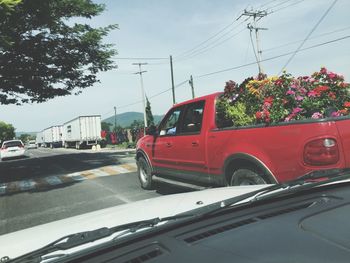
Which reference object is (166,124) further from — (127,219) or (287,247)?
(287,247)

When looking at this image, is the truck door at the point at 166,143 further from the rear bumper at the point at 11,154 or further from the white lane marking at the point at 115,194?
the rear bumper at the point at 11,154

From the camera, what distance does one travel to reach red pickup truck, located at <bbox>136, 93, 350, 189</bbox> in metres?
5.21

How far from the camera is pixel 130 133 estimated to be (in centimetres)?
5209

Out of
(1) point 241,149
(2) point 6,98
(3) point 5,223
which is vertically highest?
(2) point 6,98

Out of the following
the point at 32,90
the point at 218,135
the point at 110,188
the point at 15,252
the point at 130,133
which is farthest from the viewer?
the point at 130,133

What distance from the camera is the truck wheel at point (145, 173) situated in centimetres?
965

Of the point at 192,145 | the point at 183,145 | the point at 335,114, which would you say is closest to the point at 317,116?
the point at 335,114

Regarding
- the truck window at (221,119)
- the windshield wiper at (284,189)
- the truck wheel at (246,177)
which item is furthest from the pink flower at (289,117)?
the windshield wiper at (284,189)

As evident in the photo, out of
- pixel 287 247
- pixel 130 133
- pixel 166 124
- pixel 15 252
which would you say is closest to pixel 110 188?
pixel 166 124

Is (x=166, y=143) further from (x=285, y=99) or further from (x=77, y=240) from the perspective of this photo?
(x=77, y=240)

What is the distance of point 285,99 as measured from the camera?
20.5 ft

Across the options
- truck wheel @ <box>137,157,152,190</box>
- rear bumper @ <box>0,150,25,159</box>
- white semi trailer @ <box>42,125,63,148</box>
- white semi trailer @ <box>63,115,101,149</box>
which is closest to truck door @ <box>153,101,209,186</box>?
truck wheel @ <box>137,157,152,190</box>

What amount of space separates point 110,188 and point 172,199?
747 cm

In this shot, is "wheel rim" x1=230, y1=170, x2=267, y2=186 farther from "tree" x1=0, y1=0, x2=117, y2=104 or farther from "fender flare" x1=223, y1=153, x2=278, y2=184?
"tree" x1=0, y1=0, x2=117, y2=104
